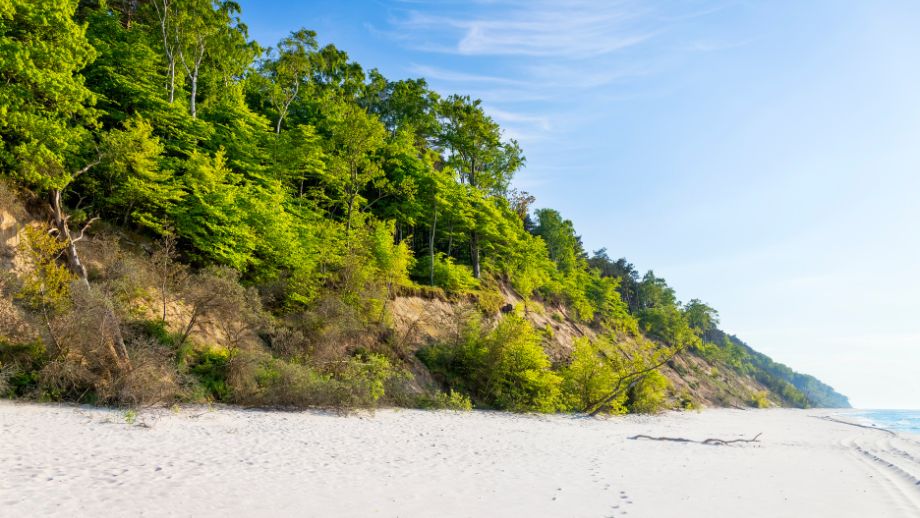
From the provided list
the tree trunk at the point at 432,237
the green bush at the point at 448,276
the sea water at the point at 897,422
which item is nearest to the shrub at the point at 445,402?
the green bush at the point at 448,276

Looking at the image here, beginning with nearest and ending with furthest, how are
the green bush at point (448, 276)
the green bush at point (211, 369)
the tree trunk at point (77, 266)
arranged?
1. the tree trunk at point (77, 266)
2. the green bush at point (211, 369)
3. the green bush at point (448, 276)

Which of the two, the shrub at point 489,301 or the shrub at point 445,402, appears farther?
the shrub at point 489,301

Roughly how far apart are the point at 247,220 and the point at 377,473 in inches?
699

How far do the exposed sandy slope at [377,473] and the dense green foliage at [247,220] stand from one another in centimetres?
395

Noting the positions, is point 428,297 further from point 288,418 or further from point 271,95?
point 271,95

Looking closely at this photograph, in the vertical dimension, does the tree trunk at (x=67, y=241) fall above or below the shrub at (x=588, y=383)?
above

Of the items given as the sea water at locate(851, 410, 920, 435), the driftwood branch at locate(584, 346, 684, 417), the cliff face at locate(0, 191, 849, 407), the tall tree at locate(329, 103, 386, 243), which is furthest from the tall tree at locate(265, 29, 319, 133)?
the sea water at locate(851, 410, 920, 435)

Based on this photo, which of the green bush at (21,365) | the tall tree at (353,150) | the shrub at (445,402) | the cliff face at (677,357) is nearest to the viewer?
the green bush at (21,365)

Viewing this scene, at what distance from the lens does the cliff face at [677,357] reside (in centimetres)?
2841

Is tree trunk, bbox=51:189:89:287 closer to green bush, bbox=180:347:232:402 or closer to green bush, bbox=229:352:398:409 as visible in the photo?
green bush, bbox=180:347:232:402

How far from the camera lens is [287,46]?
39.5m

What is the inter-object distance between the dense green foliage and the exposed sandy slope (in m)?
3.95

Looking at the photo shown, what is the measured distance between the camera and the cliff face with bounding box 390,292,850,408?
28406 millimetres

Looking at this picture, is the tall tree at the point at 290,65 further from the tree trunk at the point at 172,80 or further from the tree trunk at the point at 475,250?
the tree trunk at the point at 475,250
